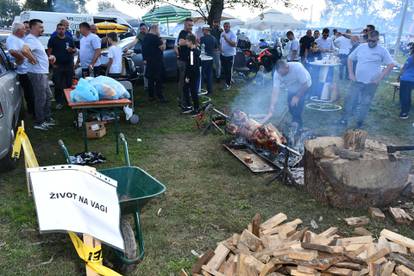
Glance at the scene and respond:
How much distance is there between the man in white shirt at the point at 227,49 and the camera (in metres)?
11.6

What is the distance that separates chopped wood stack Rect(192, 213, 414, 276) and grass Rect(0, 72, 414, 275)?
1.30 ft

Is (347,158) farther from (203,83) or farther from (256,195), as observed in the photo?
(203,83)

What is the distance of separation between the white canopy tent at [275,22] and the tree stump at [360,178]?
750 inches

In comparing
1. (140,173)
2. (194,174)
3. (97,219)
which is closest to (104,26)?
(194,174)

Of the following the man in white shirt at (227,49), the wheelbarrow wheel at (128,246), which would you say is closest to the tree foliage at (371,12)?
the man in white shirt at (227,49)

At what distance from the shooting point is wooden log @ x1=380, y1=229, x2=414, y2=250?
139 inches

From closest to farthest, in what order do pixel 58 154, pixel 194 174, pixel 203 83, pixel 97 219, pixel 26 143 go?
1. pixel 97 219
2. pixel 26 143
3. pixel 194 174
4. pixel 58 154
5. pixel 203 83

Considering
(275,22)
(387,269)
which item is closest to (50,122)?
(387,269)

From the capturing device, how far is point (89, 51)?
28.0ft

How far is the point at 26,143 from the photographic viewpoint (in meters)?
4.19

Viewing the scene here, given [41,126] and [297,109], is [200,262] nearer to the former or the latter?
[297,109]

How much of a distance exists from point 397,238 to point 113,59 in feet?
22.5

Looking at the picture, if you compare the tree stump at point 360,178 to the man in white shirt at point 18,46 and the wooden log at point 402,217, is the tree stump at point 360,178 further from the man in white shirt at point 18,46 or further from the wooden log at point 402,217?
the man in white shirt at point 18,46

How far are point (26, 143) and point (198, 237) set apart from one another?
2187mm
